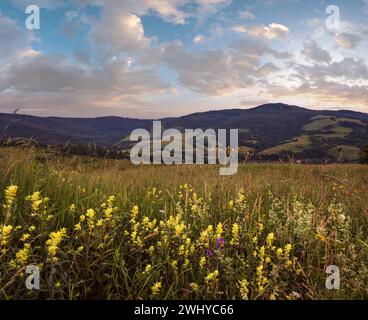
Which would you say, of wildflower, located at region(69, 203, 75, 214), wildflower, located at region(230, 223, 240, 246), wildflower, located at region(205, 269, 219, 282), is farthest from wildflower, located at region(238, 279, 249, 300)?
wildflower, located at region(69, 203, 75, 214)

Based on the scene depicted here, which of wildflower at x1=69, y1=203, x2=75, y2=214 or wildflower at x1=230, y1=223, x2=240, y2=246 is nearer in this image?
wildflower at x1=230, y1=223, x2=240, y2=246

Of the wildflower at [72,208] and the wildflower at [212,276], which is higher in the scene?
the wildflower at [72,208]

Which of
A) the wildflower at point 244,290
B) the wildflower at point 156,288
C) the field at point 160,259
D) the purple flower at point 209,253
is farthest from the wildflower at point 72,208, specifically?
the wildflower at point 244,290

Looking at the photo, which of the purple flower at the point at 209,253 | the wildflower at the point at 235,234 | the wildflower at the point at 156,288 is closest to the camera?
the wildflower at the point at 156,288

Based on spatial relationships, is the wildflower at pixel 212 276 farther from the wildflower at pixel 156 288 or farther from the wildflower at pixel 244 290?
the wildflower at pixel 156 288

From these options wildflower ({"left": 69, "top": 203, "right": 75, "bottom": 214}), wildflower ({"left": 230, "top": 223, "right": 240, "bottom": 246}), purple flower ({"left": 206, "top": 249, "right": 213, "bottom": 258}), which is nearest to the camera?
purple flower ({"left": 206, "top": 249, "right": 213, "bottom": 258})

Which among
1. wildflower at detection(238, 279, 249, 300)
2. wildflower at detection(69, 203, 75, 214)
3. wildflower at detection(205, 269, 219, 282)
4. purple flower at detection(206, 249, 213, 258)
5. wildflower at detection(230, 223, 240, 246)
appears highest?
wildflower at detection(69, 203, 75, 214)

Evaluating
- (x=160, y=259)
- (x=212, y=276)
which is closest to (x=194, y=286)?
(x=212, y=276)

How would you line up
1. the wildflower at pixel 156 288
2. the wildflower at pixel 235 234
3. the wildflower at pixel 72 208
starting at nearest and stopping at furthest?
1. the wildflower at pixel 156 288
2. the wildflower at pixel 235 234
3. the wildflower at pixel 72 208

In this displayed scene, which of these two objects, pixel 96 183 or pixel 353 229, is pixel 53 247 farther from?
pixel 353 229

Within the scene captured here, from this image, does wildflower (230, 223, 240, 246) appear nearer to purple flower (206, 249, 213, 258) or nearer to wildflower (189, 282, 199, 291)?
purple flower (206, 249, 213, 258)

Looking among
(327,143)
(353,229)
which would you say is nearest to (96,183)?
(353,229)
